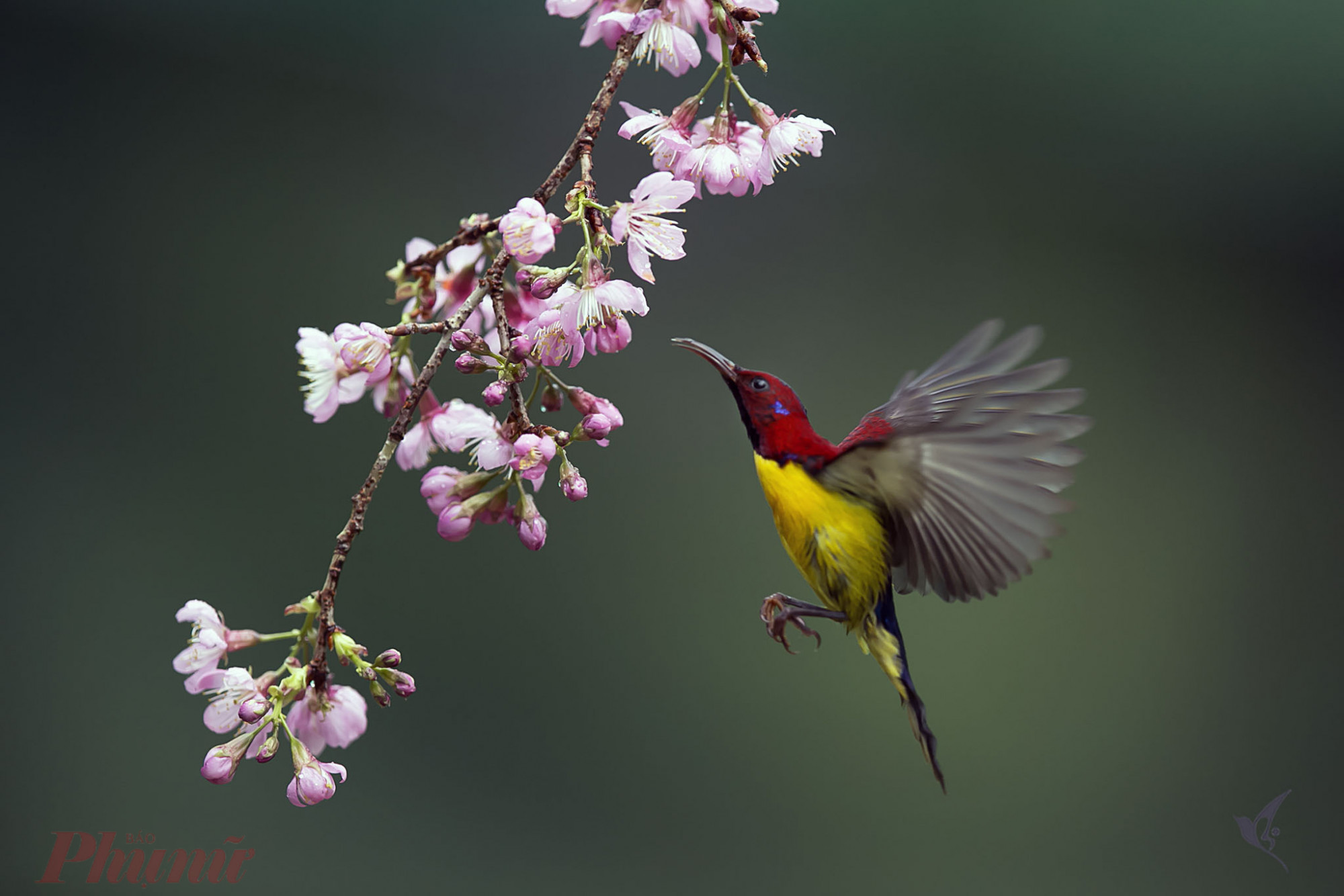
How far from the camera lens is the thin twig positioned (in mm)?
663

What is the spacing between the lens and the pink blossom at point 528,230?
67 centimetres

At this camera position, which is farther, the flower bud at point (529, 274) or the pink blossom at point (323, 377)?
the pink blossom at point (323, 377)

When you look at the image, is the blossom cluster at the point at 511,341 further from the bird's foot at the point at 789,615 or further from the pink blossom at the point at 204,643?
the bird's foot at the point at 789,615

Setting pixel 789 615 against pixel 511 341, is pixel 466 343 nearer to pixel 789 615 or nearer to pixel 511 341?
pixel 511 341

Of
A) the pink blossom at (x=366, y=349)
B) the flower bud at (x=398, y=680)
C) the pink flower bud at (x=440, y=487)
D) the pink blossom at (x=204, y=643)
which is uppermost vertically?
the pink blossom at (x=366, y=349)

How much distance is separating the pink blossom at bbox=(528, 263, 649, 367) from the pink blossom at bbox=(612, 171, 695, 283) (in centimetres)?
3

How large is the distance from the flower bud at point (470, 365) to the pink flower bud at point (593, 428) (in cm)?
9

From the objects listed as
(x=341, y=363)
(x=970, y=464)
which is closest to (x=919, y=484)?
(x=970, y=464)

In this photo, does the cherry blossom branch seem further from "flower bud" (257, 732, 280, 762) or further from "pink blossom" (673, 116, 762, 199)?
"pink blossom" (673, 116, 762, 199)

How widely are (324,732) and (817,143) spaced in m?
0.64

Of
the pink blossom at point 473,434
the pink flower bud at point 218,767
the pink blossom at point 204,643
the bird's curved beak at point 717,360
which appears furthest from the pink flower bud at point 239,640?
the bird's curved beak at point 717,360

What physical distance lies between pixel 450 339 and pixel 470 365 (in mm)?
33

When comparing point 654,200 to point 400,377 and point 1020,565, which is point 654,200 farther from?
point 1020,565

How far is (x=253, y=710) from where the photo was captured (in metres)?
0.70
